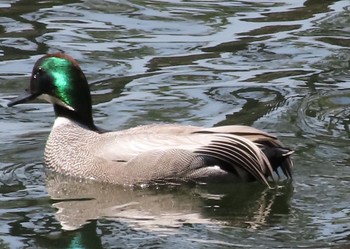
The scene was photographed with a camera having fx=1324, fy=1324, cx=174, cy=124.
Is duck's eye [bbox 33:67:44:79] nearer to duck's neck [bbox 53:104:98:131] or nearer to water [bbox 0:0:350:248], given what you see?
duck's neck [bbox 53:104:98:131]

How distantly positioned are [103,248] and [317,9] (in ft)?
22.9

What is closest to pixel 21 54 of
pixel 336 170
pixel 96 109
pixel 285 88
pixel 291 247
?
pixel 96 109

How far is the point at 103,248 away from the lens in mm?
8297

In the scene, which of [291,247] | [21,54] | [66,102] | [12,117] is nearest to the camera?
[291,247]

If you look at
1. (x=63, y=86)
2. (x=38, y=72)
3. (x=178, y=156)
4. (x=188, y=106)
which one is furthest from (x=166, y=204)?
(x=188, y=106)

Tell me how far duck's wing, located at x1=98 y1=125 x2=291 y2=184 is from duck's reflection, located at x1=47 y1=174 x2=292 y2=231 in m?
0.13

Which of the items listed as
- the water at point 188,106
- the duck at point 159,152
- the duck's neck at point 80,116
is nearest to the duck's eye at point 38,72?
the duck at point 159,152

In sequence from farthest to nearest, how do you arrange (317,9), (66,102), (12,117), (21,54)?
(317,9) < (21,54) < (12,117) < (66,102)

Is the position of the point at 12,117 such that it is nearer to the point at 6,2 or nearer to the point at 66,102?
the point at 66,102

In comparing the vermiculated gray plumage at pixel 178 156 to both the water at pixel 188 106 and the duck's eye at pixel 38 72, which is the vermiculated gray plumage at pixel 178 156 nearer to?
the water at pixel 188 106

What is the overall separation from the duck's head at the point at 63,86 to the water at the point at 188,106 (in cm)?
45

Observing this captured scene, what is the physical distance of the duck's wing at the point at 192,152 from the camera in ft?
31.1

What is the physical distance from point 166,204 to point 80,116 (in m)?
1.39

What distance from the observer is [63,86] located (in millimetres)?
10258
